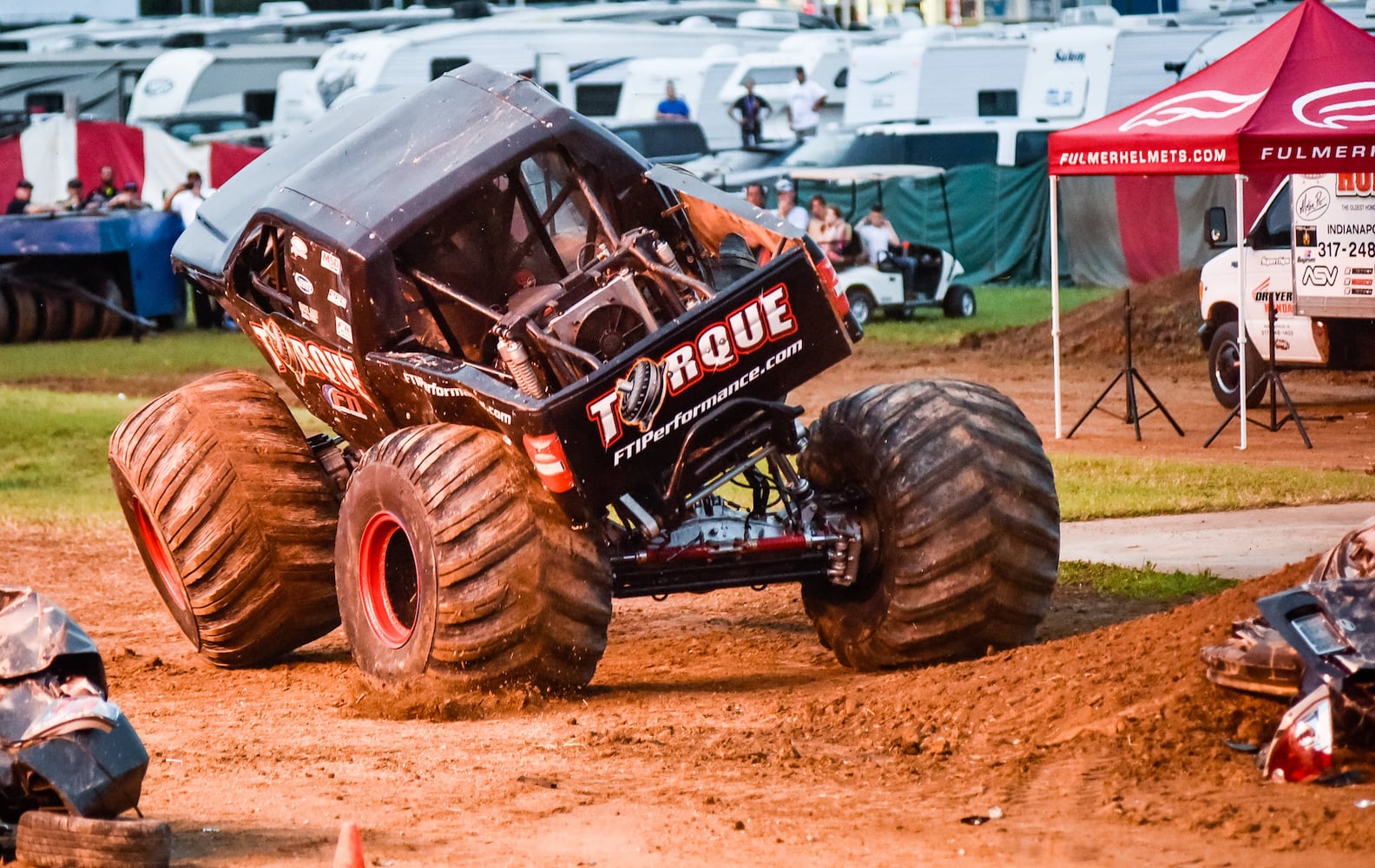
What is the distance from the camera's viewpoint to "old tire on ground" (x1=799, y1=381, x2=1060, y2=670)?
785cm

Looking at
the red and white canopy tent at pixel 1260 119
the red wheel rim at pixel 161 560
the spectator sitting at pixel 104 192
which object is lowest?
the spectator sitting at pixel 104 192

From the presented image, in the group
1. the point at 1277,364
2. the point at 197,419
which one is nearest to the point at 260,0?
the point at 1277,364

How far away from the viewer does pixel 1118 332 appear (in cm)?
2264

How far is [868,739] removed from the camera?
689cm

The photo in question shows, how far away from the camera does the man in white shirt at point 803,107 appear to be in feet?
108

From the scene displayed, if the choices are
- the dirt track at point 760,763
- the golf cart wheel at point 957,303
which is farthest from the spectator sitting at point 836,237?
the dirt track at point 760,763

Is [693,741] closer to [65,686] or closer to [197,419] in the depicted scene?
[65,686]

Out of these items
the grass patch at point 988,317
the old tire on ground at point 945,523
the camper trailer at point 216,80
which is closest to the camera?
the old tire on ground at point 945,523

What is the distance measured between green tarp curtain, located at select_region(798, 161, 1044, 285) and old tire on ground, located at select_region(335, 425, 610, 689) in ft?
75.8

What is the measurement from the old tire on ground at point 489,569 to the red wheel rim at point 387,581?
290mm

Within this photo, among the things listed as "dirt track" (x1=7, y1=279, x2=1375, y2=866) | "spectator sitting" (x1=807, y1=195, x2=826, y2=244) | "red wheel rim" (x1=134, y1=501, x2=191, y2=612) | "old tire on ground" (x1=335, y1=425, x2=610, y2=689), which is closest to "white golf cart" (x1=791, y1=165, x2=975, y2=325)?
"spectator sitting" (x1=807, y1=195, x2=826, y2=244)

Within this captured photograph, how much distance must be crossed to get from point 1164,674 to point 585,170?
3625 millimetres

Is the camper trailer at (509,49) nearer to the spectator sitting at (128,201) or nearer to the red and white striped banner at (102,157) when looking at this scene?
the red and white striped banner at (102,157)

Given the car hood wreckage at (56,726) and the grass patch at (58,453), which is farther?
the grass patch at (58,453)
